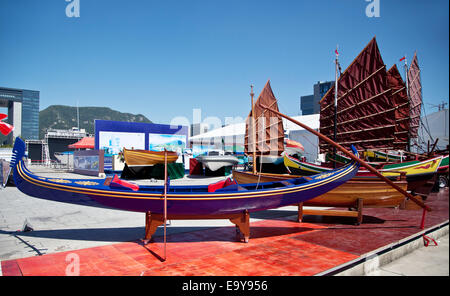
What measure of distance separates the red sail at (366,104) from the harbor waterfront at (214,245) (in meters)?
5.61

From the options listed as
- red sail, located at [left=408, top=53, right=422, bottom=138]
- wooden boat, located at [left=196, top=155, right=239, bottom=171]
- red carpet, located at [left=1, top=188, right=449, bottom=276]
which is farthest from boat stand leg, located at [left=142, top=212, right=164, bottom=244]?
red sail, located at [left=408, top=53, right=422, bottom=138]

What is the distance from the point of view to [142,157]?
14039mm

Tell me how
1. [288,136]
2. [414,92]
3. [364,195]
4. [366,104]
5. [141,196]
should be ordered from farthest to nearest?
1. [288,136]
2. [414,92]
3. [366,104]
4. [364,195]
5. [141,196]

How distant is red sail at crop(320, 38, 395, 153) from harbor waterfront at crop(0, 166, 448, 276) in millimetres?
5608

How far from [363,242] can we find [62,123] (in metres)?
134

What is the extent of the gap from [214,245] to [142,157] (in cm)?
1052

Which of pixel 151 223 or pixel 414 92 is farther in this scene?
pixel 414 92

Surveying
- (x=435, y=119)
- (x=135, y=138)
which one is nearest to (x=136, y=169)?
(x=135, y=138)

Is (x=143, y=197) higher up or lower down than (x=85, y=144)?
lower down

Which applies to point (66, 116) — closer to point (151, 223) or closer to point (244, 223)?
point (151, 223)

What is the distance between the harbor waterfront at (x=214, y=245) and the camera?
3.43 meters

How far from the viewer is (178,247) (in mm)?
4277

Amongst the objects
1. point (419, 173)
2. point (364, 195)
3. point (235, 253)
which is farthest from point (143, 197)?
point (419, 173)
